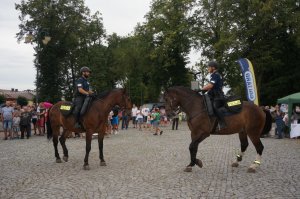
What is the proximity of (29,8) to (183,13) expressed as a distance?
65.2ft

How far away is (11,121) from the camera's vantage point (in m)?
21.0

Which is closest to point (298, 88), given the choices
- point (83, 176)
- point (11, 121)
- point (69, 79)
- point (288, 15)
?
point (288, 15)

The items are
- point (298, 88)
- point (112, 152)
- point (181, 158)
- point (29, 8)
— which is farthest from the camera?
point (29, 8)

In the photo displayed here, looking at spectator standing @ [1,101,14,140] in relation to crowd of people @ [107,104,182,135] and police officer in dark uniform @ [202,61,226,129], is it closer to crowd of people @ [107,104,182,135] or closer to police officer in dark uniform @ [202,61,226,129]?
crowd of people @ [107,104,182,135]

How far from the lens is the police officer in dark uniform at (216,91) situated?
10.5m

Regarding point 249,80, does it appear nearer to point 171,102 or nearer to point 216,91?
point 216,91

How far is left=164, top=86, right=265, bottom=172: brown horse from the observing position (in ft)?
34.2

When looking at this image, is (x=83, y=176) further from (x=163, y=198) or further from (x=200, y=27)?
(x=200, y=27)

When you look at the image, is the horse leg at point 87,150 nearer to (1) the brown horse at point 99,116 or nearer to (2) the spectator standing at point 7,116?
(1) the brown horse at point 99,116

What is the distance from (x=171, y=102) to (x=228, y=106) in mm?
1604

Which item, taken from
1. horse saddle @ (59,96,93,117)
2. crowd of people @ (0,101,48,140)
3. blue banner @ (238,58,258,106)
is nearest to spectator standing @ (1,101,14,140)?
crowd of people @ (0,101,48,140)

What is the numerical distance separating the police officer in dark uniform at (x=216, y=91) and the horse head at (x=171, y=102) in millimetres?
906

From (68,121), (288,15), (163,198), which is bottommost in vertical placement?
(163,198)

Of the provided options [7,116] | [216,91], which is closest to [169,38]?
[7,116]
